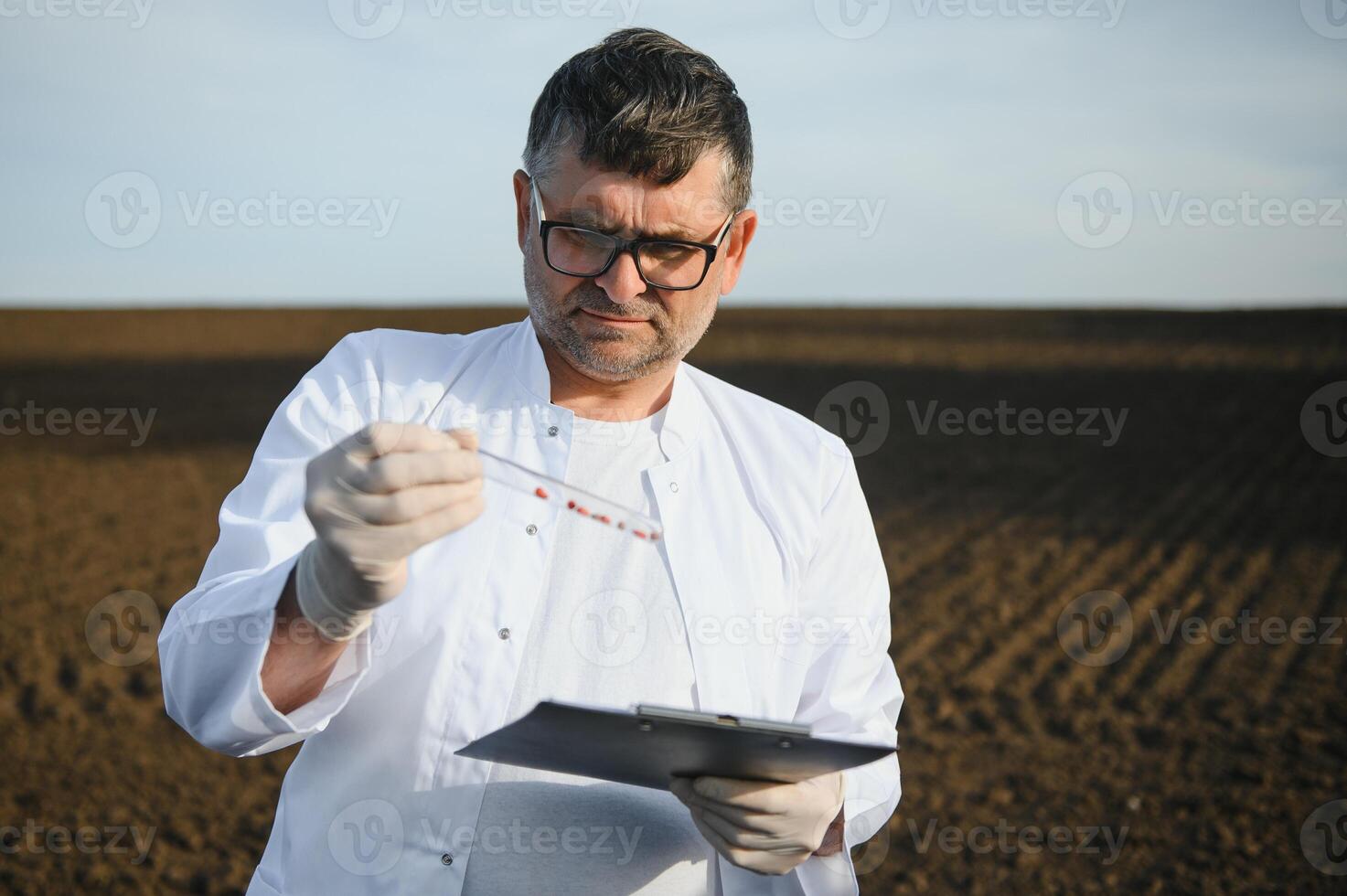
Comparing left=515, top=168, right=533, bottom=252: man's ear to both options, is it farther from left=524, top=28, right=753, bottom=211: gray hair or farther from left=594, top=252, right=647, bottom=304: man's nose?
left=594, top=252, right=647, bottom=304: man's nose

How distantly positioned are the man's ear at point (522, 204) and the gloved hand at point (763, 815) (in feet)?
4.05

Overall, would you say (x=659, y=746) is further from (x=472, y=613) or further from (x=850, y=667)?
(x=850, y=667)

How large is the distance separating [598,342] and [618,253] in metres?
0.19

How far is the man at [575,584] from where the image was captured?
209 centimetres

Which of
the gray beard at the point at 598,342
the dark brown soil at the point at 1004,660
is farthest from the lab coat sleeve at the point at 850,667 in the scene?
the dark brown soil at the point at 1004,660

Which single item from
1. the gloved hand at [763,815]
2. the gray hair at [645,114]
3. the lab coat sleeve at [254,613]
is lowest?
the gloved hand at [763,815]

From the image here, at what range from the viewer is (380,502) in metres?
1.81

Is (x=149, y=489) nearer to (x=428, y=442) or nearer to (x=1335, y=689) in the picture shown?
(x=1335, y=689)

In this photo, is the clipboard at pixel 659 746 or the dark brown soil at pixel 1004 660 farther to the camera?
the dark brown soil at pixel 1004 660

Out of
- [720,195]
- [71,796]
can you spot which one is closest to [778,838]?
[720,195]

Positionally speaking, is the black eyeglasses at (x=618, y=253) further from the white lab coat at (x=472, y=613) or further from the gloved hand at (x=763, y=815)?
the gloved hand at (x=763, y=815)

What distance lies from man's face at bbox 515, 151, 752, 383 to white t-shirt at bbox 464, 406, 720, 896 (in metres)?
0.33

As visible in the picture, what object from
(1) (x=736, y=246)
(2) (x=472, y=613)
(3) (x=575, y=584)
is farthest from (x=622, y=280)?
(2) (x=472, y=613)

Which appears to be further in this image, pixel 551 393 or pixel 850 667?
pixel 551 393
